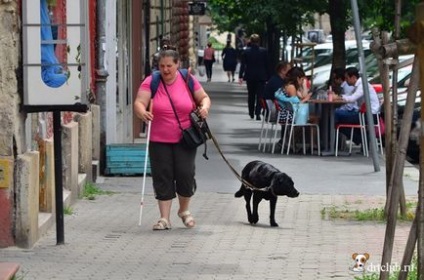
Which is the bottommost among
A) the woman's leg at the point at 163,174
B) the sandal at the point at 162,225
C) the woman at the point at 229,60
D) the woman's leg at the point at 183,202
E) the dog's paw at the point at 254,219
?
the woman at the point at 229,60

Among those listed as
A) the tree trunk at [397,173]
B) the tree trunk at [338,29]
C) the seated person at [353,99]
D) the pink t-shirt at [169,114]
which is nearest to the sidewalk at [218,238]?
the pink t-shirt at [169,114]

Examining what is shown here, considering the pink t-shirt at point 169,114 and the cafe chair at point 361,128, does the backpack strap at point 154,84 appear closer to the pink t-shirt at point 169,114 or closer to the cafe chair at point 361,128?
the pink t-shirt at point 169,114

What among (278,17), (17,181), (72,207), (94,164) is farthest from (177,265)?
(278,17)

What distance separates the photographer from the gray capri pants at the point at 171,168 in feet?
42.2

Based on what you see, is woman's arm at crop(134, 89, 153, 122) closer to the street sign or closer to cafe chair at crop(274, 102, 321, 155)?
cafe chair at crop(274, 102, 321, 155)

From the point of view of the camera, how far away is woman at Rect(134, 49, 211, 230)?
12.8m

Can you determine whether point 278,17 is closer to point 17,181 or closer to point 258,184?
point 258,184

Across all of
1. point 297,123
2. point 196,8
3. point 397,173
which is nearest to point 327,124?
point 297,123

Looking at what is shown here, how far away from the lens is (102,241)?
12.1 m

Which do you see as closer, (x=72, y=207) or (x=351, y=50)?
(x=72, y=207)

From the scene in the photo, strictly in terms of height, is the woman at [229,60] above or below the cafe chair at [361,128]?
below

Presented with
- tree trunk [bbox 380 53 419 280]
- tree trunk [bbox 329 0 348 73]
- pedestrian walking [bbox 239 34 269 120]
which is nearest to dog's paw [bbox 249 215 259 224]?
tree trunk [bbox 380 53 419 280]

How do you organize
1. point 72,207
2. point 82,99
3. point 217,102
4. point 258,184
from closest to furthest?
point 82,99 → point 258,184 → point 72,207 → point 217,102

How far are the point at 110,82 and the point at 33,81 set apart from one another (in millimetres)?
7624
